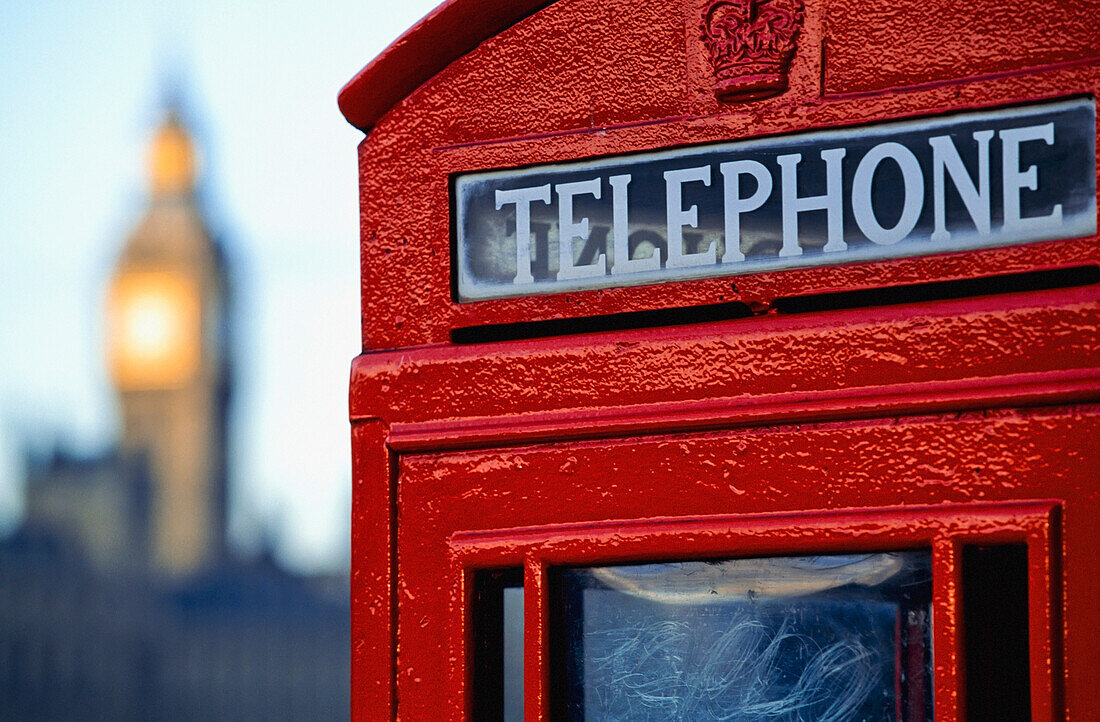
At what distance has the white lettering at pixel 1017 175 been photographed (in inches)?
67.4

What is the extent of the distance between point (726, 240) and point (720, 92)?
181mm

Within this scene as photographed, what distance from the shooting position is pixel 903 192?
1772mm

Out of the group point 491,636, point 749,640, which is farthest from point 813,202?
point 491,636

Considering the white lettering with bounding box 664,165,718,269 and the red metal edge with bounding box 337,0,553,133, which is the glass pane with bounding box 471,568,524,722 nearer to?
the white lettering with bounding box 664,165,718,269

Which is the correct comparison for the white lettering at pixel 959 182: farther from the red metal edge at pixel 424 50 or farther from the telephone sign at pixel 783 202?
the red metal edge at pixel 424 50

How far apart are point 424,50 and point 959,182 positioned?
2.36 ft

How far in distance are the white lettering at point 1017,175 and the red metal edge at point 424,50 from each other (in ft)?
2.05

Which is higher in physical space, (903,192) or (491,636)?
(903,192)

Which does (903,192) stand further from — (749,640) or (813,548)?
(749,640)

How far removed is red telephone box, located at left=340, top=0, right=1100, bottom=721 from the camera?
1707mm

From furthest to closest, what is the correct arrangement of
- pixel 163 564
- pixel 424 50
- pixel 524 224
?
pixel 163 564 → pixel 424 50 → pixel 524 224

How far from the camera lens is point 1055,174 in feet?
5.59

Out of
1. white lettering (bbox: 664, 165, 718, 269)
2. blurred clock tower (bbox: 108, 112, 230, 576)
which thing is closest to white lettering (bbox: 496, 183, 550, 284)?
white lettering (bbox: 664, 165, 718, 269)

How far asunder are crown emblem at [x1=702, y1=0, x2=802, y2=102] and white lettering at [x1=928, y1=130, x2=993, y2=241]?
21 cm
